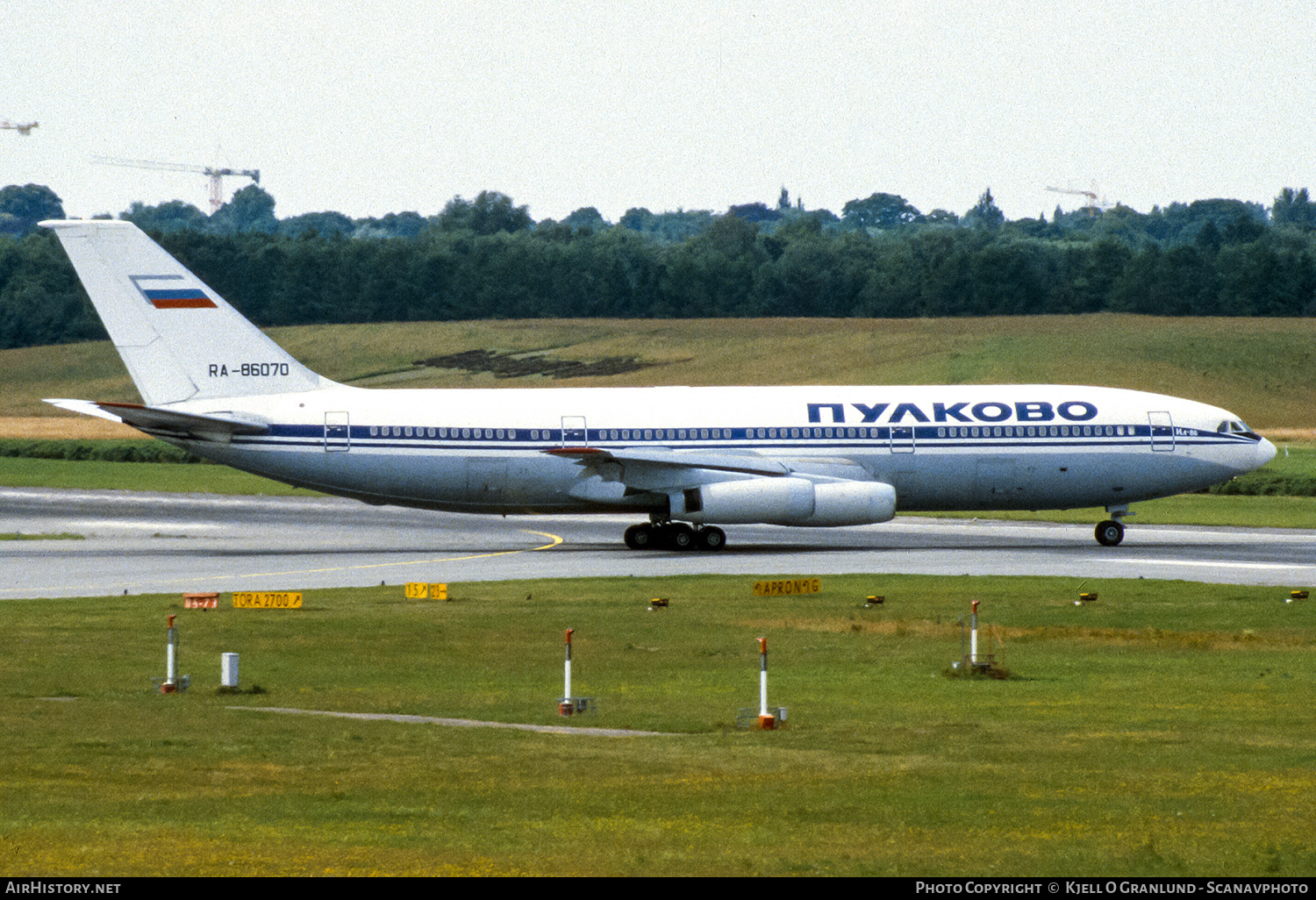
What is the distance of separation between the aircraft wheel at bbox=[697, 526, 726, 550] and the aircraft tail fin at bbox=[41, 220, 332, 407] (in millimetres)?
11904

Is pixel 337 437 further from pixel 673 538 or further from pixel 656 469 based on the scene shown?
pixel 673 538

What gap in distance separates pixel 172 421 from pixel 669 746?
3193 centimetres

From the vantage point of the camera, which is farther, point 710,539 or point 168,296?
point 710,539

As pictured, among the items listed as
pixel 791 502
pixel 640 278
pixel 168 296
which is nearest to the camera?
pixel 791 502

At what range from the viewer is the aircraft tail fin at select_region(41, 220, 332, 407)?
166 feet

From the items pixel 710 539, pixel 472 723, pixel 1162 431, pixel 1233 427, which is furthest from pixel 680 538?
pixel 472 723

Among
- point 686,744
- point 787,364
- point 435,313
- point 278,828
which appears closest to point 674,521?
point 686,744

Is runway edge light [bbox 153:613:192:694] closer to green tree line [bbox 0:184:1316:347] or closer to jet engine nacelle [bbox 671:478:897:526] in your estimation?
jet engine nacelle [bbox 671:478:897:526]

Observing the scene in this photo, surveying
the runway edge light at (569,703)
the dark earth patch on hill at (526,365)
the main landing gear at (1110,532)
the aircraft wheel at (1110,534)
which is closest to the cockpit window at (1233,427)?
the main landing gear at (1110,532)

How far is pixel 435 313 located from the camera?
183m

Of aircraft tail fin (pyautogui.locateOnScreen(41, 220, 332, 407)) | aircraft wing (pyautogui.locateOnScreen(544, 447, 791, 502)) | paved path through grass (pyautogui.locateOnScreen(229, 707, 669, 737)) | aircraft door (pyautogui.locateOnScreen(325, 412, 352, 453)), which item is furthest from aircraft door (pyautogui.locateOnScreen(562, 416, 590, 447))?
paved path through grass (pyautogui.locateOnScreen(229, 707, 669, 737))

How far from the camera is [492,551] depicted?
52.8 metres
